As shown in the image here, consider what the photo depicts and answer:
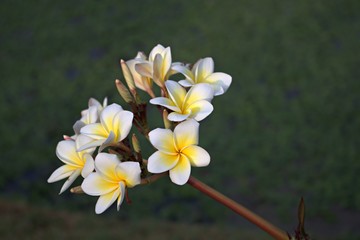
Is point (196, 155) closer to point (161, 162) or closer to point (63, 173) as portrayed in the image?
point (161, 162)

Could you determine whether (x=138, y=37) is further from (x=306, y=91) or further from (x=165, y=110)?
(x=165, y=110)

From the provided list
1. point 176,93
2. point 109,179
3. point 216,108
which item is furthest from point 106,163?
point 216,108

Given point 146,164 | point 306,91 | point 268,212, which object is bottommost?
point 268,212

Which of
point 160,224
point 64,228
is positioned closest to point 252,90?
point 160,224

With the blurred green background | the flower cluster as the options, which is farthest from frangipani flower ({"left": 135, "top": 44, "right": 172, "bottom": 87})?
the blurred green background

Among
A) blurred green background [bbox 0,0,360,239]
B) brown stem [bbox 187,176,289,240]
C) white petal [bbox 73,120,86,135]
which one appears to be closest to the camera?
brown stem [bbox 187,176,289,240]

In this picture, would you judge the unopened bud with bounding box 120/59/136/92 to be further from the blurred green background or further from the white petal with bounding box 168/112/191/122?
the blurred green background
